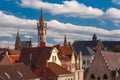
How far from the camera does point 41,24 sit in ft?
456

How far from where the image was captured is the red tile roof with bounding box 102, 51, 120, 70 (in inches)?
3329

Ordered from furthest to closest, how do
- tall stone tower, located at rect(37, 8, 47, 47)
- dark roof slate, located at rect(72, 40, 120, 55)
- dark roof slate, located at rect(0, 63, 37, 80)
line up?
dark roof slate, located at rect(72, 40, 120, 55), tall stone tower, located at rect(37, 8, 47, 47), dark roof slate, located at rect(0, 63, 37, 80)

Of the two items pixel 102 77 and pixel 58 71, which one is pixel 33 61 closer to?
pixel 58 71

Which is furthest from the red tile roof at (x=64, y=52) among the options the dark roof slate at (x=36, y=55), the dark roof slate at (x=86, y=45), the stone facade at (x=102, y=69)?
the dark roof slate at (x=86, y=45)

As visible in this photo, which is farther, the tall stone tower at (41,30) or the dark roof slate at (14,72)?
the tall stone tower at (41,30)

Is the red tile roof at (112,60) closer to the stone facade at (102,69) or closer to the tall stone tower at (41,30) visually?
the stone facade at (102,69)

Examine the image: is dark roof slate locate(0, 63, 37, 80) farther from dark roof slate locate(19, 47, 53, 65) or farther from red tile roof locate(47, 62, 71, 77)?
dark roof slate locate(19, 47, 53, 65)

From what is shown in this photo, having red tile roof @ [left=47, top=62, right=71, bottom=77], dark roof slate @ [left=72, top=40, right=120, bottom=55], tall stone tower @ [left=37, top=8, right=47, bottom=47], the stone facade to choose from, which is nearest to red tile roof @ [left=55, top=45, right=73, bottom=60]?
red tile roof @ [left=47, top=62, right=71, bottom=77]

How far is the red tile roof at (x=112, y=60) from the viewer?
277 ft

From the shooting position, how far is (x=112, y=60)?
3423 inches

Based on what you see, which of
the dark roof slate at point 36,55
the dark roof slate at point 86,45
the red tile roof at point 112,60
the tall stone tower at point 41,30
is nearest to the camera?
the red tile roof at point 112,60

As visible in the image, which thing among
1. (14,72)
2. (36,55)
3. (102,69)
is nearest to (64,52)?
(36,55)

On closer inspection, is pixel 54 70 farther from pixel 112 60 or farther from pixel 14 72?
pixel 112 60

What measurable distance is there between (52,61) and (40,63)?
3.67m
